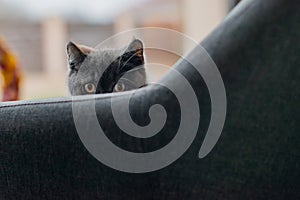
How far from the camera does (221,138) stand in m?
0.54

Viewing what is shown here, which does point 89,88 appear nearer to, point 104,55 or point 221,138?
point 104,55

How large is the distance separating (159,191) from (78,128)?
0.14 m

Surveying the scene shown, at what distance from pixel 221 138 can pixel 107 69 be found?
1.05 ft

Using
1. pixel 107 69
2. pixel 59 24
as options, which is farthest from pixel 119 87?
pixel 59 24

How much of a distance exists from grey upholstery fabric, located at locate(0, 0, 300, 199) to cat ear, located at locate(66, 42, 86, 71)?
27 centimetres

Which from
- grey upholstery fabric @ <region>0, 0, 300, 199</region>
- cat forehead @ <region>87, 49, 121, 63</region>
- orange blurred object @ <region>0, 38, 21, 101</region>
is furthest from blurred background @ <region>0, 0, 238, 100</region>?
grey upholstery fabric @ <region>0, 0, 300, 199</region>

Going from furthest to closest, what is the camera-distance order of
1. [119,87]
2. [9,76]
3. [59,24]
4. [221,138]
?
[59,24]
[9,76]
[119,87]
[221,138]

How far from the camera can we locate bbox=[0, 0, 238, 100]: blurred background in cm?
382

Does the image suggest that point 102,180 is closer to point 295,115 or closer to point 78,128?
point 78,128

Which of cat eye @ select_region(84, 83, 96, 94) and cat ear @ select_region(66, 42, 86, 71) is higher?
cat ear @ select_region(66, 42, 86, 71)

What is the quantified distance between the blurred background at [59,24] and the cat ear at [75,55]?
2.94 m

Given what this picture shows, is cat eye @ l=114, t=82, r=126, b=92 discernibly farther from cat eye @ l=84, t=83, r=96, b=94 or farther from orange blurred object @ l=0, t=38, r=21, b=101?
orange blurred object @ l=0, t=38, r=21, b=101

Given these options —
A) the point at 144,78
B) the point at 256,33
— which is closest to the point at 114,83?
the point at 144,78

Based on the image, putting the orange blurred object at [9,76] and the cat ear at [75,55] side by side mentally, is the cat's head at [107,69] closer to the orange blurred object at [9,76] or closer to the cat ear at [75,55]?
the cat ear at [75,55]
